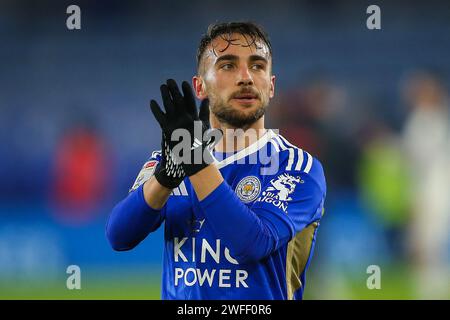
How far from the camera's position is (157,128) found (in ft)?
25.0

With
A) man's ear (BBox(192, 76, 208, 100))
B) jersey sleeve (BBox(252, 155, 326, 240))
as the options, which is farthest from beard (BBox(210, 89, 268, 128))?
jersey sleeve (BBox(252, 155, 326, 240))

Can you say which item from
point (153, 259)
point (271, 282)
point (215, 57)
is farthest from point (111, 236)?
point (153, 259)

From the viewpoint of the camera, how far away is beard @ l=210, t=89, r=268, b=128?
2.45 metres

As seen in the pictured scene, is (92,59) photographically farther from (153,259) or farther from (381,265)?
(381,265)

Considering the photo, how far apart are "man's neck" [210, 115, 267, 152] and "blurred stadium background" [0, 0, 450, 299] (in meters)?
3.20

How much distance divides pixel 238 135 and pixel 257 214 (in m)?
0.36

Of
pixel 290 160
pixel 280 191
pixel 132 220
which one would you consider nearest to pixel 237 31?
pixel 290 160

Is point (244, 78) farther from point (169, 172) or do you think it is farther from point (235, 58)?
point (169, 172)

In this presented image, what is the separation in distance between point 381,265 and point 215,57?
4.94 m

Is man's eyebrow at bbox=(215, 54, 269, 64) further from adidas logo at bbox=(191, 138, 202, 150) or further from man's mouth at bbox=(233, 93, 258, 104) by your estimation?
adidas logo at bbox=(191, 138, 202, 150)

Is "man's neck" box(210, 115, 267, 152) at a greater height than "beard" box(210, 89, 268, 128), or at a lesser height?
lesser

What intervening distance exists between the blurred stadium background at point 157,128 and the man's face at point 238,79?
3201 millimetres

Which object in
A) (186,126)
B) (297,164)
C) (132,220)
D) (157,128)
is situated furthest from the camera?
(157,128)

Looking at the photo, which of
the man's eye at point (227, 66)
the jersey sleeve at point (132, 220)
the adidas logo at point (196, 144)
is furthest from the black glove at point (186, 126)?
the man's eye at point (227, 66)
